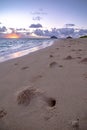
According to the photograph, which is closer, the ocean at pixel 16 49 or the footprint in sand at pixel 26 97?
the footprint in sand at pixel 26 97

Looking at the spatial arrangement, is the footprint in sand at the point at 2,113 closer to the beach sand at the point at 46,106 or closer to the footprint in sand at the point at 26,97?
the beach sand at the point at 46,106

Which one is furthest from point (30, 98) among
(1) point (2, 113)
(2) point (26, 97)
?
(1) point (2, 113)

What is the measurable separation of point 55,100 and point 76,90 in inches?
19.9

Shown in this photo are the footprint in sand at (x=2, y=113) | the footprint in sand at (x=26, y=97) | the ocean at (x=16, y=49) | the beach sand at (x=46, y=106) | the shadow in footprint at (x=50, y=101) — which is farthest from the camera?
the ocean at (x=16, y=49)

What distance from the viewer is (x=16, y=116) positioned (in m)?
2.28

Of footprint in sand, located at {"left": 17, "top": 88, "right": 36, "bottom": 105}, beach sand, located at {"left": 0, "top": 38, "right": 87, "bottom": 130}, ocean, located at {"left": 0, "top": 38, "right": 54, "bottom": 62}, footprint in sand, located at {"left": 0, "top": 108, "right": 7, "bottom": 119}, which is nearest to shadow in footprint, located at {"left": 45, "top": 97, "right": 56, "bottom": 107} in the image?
beach sand, located at {"left": 0, "top": 38, "right": 87, "bottom": 130}

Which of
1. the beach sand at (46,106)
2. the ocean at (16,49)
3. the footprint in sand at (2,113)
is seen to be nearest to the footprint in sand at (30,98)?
the beach sand at (46,106)

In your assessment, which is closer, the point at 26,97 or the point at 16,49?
the point at 26,97

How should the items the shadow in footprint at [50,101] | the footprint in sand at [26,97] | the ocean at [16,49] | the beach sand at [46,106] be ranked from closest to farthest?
the beach sand at [46,106] → the shadow in footprint at [50,101] → the footprint in sand at [26,97] → the ocean at [16,49]

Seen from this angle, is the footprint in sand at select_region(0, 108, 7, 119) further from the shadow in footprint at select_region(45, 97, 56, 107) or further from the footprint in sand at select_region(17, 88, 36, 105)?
the shadow in footprint at select_region(45, 97, 56, 107)

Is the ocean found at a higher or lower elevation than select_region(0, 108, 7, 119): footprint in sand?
lower

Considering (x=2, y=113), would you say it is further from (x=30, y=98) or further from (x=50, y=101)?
(x=50, y=101)

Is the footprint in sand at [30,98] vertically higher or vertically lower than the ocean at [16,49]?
higher

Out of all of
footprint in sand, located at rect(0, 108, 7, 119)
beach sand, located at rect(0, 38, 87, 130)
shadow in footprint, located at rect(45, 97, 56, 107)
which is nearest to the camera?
beach sand, located at rect(0, 38, 87, 130)
